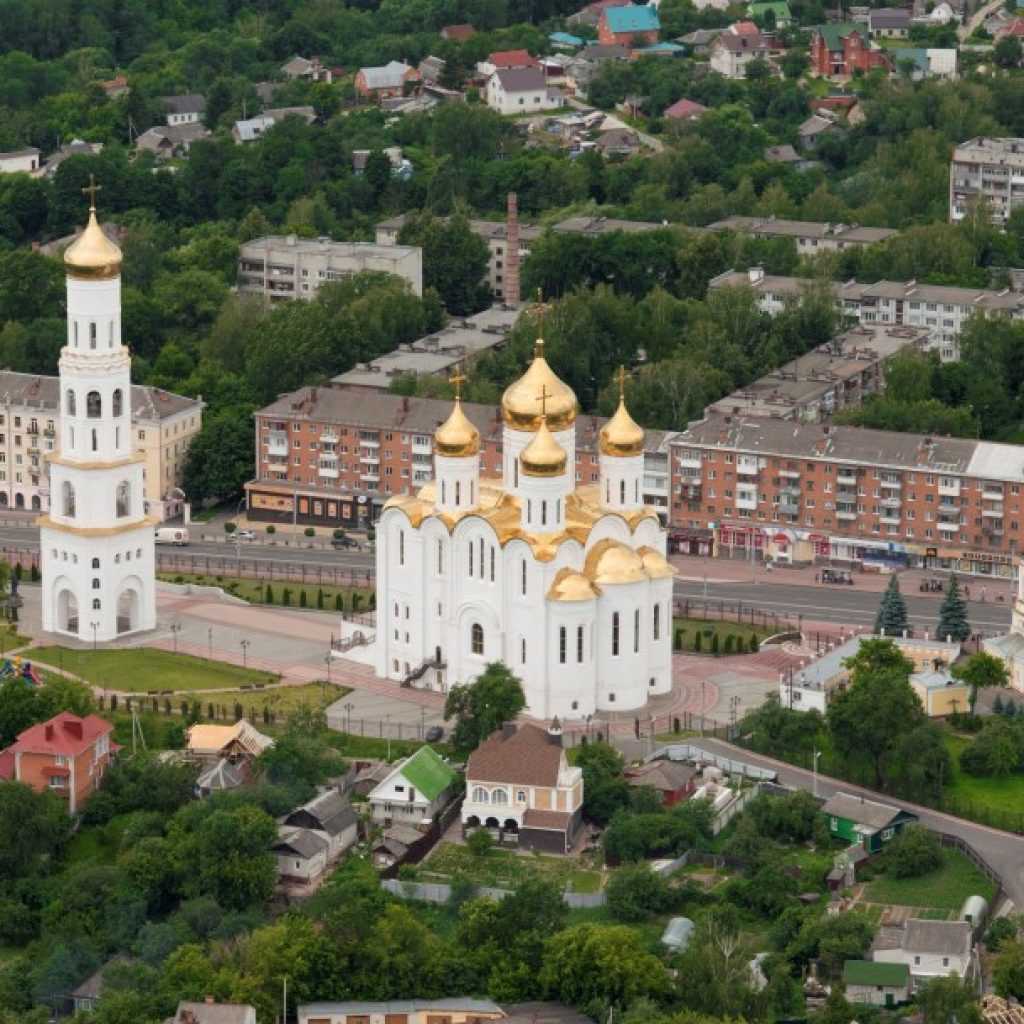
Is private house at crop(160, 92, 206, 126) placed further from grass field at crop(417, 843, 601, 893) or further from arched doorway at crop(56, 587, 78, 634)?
grass field at crop(417, 843, 601, 893)

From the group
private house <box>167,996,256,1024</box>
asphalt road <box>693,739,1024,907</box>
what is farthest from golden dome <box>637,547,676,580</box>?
private house <box>167,996,256,1024</box>

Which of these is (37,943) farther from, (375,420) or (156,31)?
(156,31)

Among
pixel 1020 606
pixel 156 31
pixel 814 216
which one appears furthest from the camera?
pixel 156 31

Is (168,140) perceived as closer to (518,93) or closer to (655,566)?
(518,93)

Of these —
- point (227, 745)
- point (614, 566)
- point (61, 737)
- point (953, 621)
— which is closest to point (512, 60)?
point (953, 621)

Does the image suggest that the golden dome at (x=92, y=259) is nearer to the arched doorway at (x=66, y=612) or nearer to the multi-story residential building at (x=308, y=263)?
the arched doorway at (x=66, y=612)

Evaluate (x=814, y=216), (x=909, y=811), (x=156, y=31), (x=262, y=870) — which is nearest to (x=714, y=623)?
(x=909, y=811)

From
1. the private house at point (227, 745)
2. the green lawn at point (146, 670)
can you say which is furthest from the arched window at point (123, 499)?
the private house at point (227, 745)
